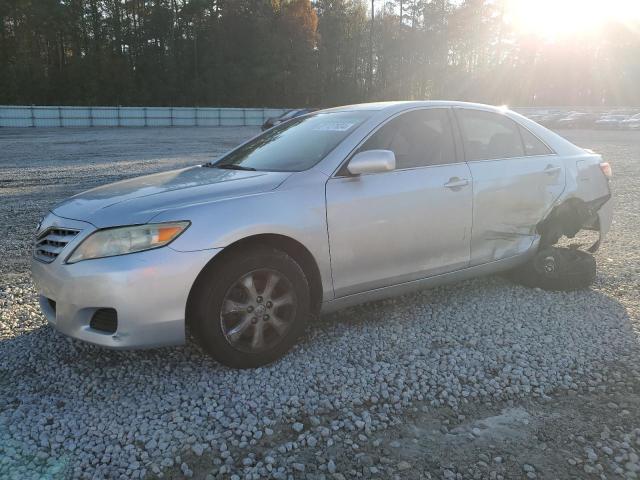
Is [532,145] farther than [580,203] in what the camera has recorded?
No

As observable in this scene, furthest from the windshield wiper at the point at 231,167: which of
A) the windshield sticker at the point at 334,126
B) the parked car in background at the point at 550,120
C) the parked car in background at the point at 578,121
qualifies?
the parked car in background at the point at 578,121

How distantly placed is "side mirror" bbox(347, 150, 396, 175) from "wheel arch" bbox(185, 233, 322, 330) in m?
0.62

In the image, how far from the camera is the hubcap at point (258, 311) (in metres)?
3.14

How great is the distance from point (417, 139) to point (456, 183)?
1.45 feet

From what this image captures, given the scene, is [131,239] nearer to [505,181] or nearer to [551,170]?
[505,181]

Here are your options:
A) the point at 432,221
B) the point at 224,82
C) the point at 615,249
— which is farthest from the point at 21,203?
the point at 224,82

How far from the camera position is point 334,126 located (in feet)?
13.2

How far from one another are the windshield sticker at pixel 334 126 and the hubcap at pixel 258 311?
1.28 metres

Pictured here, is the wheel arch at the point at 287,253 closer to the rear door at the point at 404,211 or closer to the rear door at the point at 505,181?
the rear door at the point at 404,211

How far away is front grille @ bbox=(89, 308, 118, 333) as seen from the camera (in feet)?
9.57

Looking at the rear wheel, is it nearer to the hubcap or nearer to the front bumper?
the hubcap

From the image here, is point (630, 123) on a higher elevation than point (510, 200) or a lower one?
higher

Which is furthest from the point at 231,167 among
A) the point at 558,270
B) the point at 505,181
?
the point at 558,270

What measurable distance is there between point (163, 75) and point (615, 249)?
61.1 metres
